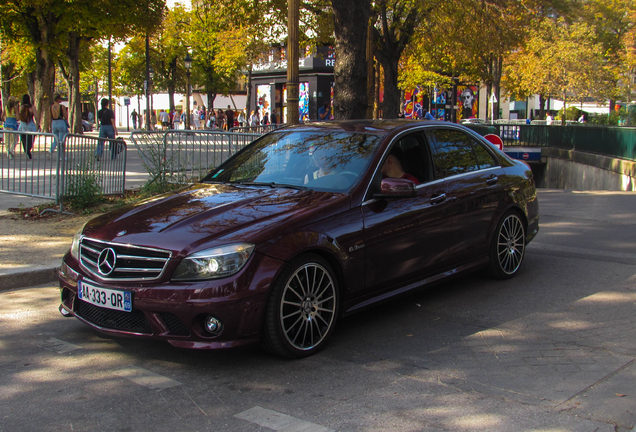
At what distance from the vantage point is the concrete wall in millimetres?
18594

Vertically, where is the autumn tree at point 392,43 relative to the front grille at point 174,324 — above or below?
above

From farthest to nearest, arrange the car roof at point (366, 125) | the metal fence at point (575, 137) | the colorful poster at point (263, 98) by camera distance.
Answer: the colorful poster at point (263, 98), the metal fence at point (575, 137), the car roof at point (366, 125)

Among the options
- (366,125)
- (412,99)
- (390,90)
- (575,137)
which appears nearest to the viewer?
(366,125)

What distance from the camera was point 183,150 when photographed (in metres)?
11.4

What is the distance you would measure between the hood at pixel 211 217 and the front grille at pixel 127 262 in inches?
2.0

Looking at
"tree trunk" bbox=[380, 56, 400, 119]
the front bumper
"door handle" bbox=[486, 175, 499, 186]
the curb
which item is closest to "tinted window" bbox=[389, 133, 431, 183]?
"door handle" bbox=[486, 175, 499, 186]

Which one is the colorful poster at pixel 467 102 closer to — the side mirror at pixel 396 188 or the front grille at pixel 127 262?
the side mirror at pixel 396 188

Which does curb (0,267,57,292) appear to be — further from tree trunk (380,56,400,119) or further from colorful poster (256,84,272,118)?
colorful poster (256,84,272,118)

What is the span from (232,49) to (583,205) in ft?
77.4

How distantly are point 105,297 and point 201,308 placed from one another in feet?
2.41

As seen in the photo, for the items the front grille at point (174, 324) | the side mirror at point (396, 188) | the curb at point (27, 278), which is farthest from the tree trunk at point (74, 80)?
the front grille at point (174, 324)

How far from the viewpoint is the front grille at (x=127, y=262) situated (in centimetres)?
420

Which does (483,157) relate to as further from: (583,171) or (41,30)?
(41,30)

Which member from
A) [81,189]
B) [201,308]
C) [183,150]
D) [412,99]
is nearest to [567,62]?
[412,99]
